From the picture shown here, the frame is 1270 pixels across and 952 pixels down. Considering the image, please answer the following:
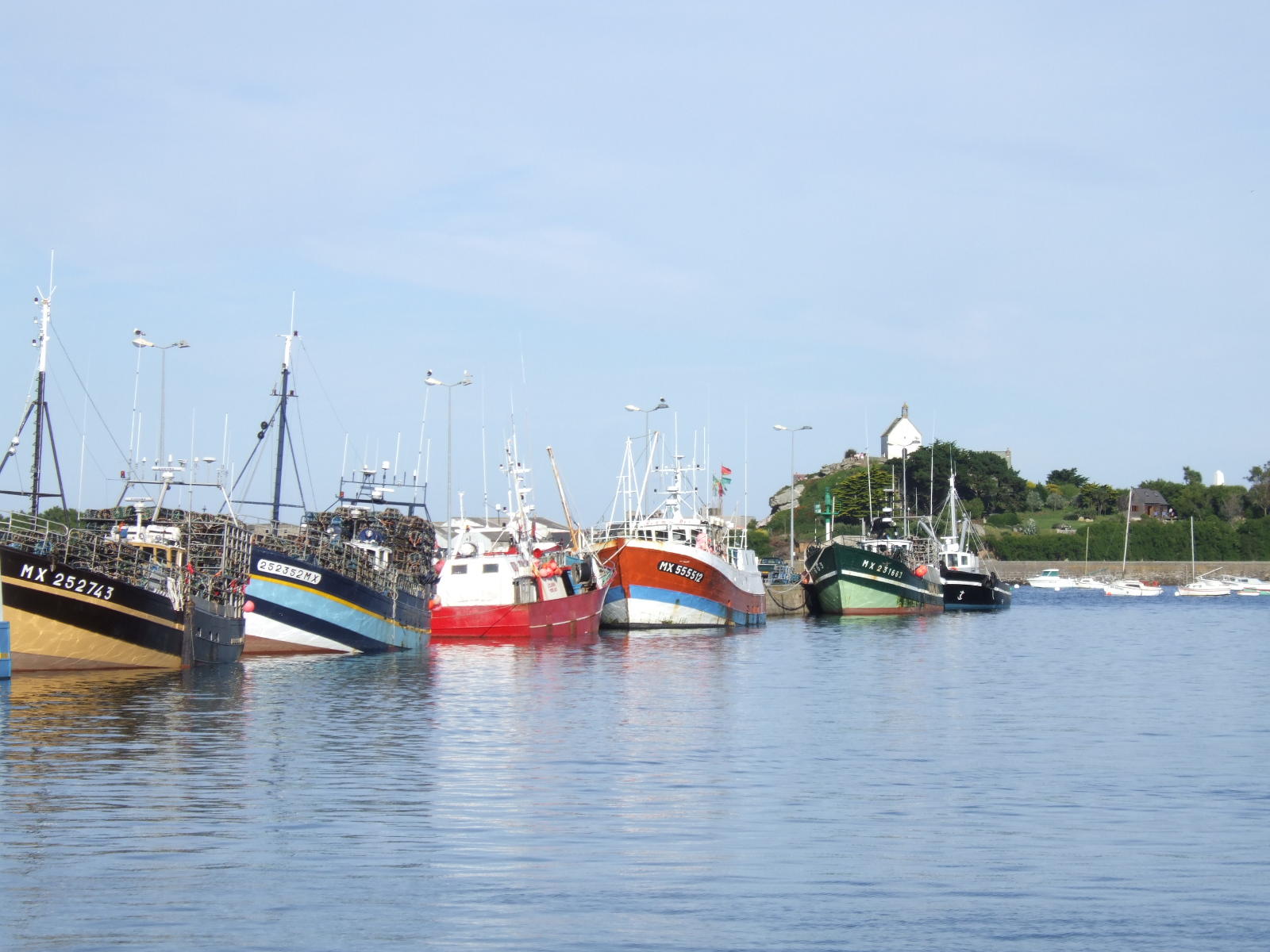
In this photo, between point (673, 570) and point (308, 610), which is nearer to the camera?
point (308, 610)

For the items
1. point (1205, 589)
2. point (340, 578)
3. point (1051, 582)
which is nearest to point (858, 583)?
point (340, 578)

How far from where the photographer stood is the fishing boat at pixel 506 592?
64.4 metres

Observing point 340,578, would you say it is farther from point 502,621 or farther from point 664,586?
point 664,586

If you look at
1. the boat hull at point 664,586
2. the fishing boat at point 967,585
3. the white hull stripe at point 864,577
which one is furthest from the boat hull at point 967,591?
the boat hull at point 664,586

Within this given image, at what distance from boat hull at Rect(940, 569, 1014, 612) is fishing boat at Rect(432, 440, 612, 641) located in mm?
50537

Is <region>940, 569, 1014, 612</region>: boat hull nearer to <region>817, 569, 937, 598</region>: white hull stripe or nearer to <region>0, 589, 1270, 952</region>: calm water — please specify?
<region>817, 569, 937, 598</region>: white hull stripe

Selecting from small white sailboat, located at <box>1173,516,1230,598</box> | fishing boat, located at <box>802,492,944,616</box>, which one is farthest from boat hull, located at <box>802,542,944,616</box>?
small white sailboat, located at <box>1173,516,1230,598</box>

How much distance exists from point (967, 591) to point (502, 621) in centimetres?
5620

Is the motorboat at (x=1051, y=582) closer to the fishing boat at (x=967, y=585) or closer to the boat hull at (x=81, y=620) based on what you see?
the fishing boat at (x=967, y=585)

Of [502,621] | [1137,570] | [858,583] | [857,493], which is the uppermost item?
[857,493]

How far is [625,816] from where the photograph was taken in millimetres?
20578

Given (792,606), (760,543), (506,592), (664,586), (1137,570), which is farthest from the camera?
(1137,570)

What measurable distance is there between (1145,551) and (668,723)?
175 m

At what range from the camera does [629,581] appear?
75938 millimetres
